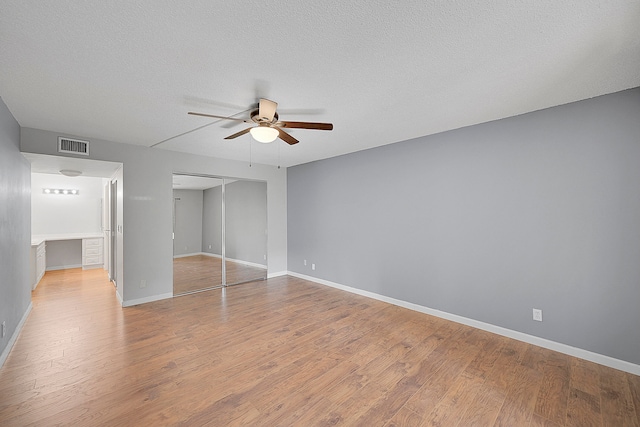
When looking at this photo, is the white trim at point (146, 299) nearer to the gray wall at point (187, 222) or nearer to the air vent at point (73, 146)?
the gray wall at point (187, 222)

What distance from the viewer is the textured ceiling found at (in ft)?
4.95

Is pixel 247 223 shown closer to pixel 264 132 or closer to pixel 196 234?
pixel 196 234

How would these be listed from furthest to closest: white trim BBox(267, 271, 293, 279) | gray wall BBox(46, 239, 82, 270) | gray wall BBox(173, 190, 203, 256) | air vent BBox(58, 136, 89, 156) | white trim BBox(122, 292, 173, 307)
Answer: gray wall BBox(46, 239, 82, 270) < white trim BBox(267, 271, 293, 279) < gray wall BBox(173, 190, 203, 256) < white trim BBox(122, 292, 173, 307) < air vent BBox(58, 136, 89, 156)

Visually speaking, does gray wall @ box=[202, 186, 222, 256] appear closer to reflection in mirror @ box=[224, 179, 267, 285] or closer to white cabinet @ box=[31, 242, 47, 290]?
reflection in mirror @ box=[224, 179, 267, 285]

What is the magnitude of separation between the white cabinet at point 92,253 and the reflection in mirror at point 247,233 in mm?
3605

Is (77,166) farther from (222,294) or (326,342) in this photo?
(326,342)

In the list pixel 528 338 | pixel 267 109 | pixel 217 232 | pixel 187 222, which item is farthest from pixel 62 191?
pixel 528 338

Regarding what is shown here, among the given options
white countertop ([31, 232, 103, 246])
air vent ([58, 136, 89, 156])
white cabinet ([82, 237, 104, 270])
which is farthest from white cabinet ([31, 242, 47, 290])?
air vent ([58, 136, 89, 156])

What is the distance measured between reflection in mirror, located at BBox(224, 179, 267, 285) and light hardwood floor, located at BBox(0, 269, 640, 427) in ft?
6.62

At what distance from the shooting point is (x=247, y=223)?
230 inches

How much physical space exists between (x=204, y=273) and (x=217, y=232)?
0.91 meters

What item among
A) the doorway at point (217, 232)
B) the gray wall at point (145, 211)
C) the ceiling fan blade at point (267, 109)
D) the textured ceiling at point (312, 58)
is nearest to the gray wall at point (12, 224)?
the textured ceiling at point (312, 58)

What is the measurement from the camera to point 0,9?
1.44 meters

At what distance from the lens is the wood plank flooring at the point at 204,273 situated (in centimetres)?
491
